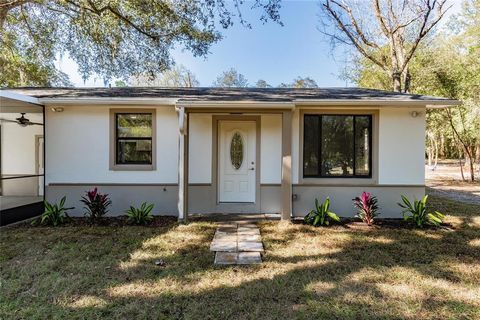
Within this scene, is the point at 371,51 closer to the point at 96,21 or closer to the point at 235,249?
the point at 96,21

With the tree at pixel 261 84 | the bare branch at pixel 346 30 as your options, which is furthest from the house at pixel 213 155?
the tree at pixel 261 84

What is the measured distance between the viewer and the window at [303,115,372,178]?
7.25 meters

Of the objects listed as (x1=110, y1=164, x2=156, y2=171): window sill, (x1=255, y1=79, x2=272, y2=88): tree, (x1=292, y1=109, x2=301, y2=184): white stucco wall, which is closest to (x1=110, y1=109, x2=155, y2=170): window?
(x1=110, y1=164, x2=156, y2=171): window sill

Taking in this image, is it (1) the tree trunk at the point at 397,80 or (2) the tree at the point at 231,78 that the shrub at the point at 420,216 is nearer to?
(1) the tree trunk at the point at 397,80

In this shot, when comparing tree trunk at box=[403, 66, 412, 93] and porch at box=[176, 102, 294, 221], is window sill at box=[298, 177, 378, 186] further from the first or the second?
tree trunk at box=[403, 66, 412, 93]

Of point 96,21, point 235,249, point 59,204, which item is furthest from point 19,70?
point 235,249

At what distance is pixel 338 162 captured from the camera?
7.29 m

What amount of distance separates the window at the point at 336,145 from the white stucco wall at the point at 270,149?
0.66m

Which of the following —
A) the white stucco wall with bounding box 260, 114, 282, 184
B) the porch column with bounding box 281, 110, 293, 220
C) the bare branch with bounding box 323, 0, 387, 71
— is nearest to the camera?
the porch column with bounding box 281, 110, 293, 220

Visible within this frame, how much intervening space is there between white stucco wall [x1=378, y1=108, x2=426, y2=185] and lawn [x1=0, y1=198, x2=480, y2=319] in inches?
64.1

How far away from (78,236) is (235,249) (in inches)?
126

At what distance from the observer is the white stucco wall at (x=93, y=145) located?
7215 mm

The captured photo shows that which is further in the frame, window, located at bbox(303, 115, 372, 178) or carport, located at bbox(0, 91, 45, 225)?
window, located at bbox(303, 115, 372, 178)

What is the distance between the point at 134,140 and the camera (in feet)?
23.9
